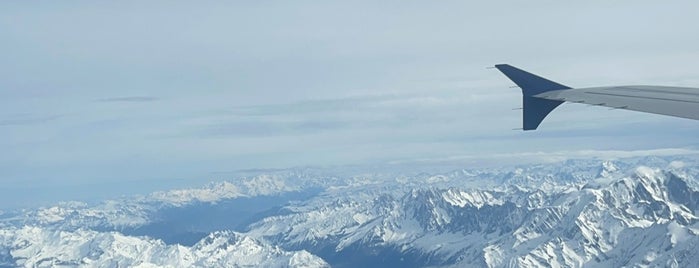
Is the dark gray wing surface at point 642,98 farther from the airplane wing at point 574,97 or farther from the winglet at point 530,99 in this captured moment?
the winglet at point 530,99

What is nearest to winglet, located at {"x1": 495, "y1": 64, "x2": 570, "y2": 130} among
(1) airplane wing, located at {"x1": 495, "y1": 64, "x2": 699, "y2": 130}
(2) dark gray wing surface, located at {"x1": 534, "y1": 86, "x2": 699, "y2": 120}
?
(1) airplane wing, located at {"x1": 495, "y1": 64, "x2": 699, "y2": 130}

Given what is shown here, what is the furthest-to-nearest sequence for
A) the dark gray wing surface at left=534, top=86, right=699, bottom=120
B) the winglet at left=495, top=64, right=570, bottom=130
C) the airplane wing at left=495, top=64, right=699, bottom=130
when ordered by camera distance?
the winglet at left=495, top=64, right=570, bottom=130 → the airplane wing at left=495, top=64, right=699, bottom=130 → the dark gray wing surface at left=534, top=86, right=699, bottom=120

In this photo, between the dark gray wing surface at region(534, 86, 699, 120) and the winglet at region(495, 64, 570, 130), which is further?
the winglet at region(495, 64, 570, 130)

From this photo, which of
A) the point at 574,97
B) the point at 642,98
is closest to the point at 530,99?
the point at 574,97

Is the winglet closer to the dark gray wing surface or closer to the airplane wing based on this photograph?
the airplane wing

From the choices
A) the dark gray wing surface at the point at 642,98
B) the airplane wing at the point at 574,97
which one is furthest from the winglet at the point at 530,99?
the dark gray wing surface at the point at 642,98

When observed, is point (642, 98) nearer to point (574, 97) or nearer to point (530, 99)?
point (574, 97)

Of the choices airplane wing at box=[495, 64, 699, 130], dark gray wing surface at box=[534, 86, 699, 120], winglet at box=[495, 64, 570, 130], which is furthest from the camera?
winglet at box=[495, 64, 570, 130]
